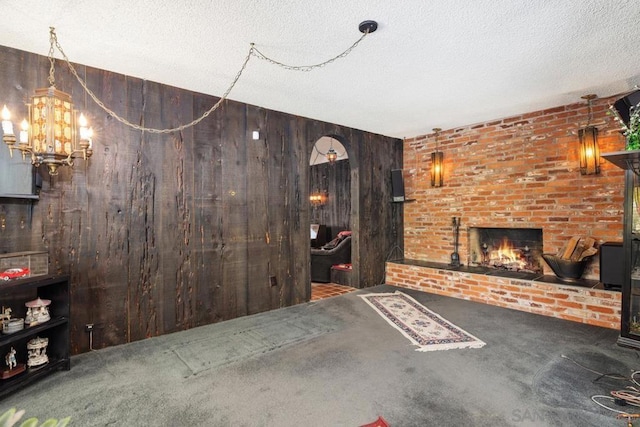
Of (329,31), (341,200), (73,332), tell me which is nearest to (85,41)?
(329,31)

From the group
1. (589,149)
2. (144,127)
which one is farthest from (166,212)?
(589,149)

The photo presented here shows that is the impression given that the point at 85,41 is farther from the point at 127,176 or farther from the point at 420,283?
the point at 420,283

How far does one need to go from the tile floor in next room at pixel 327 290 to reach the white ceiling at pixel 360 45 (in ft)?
8.90

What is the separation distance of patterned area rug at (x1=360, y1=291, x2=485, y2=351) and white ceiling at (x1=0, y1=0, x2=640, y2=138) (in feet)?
8.23

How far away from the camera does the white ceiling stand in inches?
83.7

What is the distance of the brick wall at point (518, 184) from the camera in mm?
3779

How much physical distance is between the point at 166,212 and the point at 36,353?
4.81 feet

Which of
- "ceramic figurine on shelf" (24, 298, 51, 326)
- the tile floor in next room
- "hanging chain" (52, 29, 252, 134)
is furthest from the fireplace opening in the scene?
"ceramic figurine on shelf" (24, 298, 51, 326)

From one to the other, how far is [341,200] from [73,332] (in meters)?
5.67

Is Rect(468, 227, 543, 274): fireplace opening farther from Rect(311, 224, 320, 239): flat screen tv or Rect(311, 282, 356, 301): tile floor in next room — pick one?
Rect(311, 224, 320, 239): flat screen tv

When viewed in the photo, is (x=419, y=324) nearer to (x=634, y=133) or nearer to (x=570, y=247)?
(x=570, y=247)

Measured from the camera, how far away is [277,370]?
250 centimetres

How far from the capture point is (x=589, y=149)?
3.77 m

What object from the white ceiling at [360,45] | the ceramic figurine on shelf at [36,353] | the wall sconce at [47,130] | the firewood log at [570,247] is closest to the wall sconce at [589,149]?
the white ceiling at [360,45]
